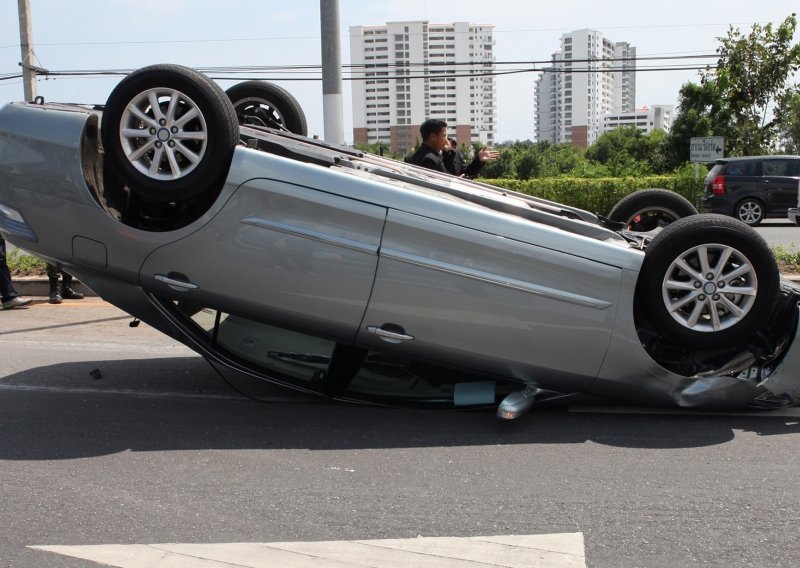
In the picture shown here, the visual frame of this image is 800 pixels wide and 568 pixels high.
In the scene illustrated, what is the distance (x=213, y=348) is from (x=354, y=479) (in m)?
1.34

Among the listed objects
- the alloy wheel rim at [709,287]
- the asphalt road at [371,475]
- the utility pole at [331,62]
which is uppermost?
the utility pole at [331,62]

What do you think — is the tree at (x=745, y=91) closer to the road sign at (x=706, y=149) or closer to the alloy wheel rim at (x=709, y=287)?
the road sign at (x=706, y=149)

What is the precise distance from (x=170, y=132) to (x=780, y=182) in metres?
17.0

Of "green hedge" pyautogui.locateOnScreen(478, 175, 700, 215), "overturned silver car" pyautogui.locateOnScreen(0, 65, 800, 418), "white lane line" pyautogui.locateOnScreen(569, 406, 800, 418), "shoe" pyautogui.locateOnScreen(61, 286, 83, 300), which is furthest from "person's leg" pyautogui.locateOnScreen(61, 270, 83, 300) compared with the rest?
"green hedge" pyautogui.locateOnScreen(478, 175, 700, 215)

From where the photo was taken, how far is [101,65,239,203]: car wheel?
4.48 metres

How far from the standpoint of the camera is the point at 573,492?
3.82m

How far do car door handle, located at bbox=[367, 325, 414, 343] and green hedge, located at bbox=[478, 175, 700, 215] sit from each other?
17157 millimetres

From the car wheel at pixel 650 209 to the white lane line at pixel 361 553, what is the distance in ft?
12.0

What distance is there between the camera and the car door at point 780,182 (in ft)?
60.7

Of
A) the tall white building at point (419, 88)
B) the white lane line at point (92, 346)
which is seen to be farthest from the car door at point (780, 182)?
the tall white building at point (419, 88)

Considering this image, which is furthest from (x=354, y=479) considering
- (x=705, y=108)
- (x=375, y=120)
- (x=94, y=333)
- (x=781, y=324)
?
(x=375, y=120)

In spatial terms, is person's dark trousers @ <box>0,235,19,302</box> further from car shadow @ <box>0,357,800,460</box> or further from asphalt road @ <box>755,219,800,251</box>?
asphalt road @ <box>755,219,800,251</box>

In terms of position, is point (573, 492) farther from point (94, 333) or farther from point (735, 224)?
point (94, 333)

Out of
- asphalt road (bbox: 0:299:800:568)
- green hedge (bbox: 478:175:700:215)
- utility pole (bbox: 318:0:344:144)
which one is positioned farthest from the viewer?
green hedge (bbox: 478:175:700:215)
